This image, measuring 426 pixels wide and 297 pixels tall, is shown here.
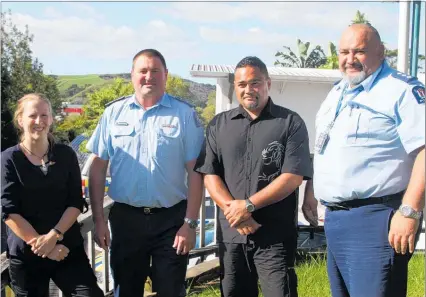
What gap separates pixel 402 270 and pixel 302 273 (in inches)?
86.3

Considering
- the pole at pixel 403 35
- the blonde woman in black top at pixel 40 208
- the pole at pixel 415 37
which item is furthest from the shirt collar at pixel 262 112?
the pole at pixel 415 37

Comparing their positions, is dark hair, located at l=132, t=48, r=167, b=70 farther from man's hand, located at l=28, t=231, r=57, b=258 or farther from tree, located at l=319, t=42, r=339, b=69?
tree, located at l=319, t=42, r=339, b=69

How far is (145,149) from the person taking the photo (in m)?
3.37

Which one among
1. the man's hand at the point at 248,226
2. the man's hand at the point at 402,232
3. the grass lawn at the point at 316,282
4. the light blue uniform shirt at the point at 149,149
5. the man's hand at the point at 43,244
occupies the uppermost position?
the light blue uniform shirt at the point at 149,149

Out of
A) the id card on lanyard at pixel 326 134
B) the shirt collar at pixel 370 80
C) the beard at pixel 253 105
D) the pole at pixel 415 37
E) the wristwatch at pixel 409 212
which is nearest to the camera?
the wristwatch at pixel 409 212

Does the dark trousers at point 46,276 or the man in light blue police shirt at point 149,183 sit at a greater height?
the man in light blue police shirt at point 149,183

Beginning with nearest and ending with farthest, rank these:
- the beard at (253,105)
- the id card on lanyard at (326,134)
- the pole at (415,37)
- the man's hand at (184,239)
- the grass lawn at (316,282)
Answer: the id card on lanyard at (326,134) → the beard at (253,105) → the man's hand at (184,239) → the grass lawn at (316,282) → the pole at (415,37)

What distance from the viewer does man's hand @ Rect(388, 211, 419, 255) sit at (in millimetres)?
2660

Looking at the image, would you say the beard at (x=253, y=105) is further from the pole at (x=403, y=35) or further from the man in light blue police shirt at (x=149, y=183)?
the pole at (x=403, y=35)

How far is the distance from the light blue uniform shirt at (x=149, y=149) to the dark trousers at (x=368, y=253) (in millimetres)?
996

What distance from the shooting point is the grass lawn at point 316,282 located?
4.59 meters

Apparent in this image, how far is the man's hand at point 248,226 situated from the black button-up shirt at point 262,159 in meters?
0.04

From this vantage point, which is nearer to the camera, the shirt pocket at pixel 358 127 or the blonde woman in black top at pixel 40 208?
the shirt pocket at pixel 358 127

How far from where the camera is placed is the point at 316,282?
4.74m
